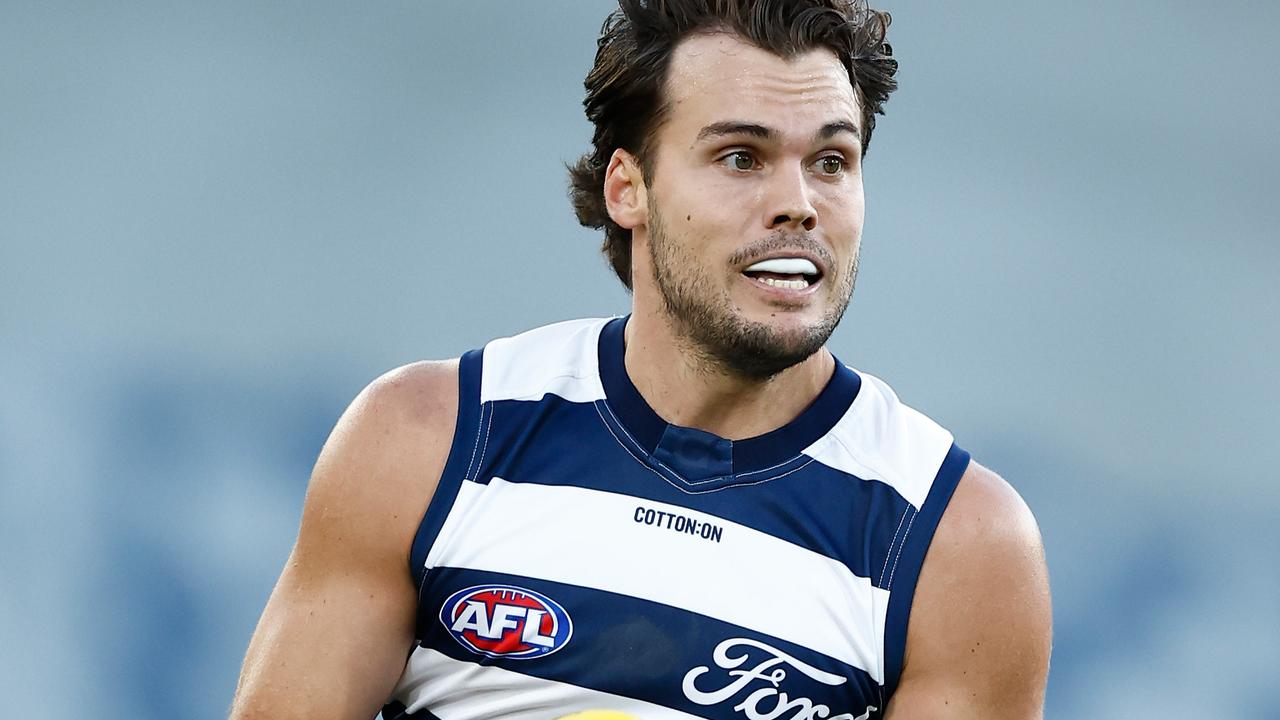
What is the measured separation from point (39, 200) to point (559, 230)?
6.59 feet

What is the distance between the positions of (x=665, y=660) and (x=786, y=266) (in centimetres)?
73

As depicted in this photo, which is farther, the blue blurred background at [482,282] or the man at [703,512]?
the blue blurred background at [482,282]

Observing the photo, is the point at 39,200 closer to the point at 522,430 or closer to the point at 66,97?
the point at 66,97

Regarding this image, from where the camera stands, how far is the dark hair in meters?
2.97

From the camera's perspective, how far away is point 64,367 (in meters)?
5.62

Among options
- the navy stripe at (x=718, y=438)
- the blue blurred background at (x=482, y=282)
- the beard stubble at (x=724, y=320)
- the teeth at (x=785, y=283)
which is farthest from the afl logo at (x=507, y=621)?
the blue blurred background at (x=482, y=282)

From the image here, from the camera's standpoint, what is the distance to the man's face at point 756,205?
2.81 metres

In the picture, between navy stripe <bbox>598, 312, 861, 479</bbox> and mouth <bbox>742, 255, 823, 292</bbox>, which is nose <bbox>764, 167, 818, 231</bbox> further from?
navy stripe <bbox>598, 312, 861, 479</bbox>

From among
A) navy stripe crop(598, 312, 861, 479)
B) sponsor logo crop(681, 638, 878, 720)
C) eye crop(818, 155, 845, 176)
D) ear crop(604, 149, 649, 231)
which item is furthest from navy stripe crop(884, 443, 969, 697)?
ear crop(604, 149, 649, 231)

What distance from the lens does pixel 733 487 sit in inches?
115

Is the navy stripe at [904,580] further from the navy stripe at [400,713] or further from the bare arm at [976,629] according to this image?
the navy stripe at [400,713]

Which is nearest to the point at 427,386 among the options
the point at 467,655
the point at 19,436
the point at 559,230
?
the point at 467,655

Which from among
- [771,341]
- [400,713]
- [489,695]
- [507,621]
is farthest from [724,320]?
[400,713]

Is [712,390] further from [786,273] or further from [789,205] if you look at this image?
[789,205]
